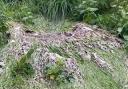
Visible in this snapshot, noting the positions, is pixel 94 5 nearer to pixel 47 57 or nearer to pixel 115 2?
pixel 115 2

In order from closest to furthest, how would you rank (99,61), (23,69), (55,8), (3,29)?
(23,69) < (99,61) < (3,29) < (55,8)

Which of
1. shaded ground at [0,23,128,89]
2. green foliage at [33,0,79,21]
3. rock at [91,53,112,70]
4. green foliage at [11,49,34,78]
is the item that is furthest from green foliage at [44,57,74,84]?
green foliage at [33,0,79,21]

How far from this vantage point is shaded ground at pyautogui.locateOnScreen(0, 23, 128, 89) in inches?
159

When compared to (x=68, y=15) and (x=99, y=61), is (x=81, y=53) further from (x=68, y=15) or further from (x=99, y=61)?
(x=68, y=15)

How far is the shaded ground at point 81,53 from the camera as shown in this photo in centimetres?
405

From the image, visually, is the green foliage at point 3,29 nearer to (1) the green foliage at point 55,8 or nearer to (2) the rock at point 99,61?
(1) the green foliage at point 55,8

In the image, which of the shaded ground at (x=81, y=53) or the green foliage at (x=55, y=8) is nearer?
the shaded ground at (x=81, y=53)

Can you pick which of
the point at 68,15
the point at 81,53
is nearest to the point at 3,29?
the point at 81,53

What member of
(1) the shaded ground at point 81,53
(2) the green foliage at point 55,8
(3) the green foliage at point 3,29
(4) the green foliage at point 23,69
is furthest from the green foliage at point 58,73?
(2) the green foliage at point 55,8

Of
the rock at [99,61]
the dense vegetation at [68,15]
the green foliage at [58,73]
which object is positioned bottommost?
the rock at [99,61]

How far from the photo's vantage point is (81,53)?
4.43 metres

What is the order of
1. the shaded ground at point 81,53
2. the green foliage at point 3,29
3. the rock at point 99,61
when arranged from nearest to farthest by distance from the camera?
the shaded ground at point 81,53
the rock at point 99,61
the green foliage at point 3,29

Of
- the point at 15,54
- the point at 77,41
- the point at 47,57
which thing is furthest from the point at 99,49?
the point at 15,54

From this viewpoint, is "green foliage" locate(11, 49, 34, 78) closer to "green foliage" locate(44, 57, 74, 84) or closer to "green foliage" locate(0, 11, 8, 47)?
"green foliage" locate(44, 57, 74, 84)
